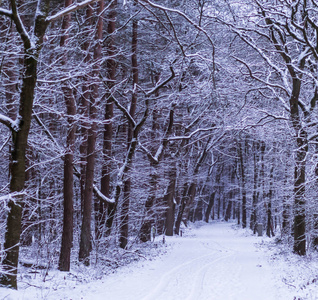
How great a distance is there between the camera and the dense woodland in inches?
417

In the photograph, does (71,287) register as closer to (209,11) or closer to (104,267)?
(104,267)

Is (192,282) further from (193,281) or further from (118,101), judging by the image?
(118,101)

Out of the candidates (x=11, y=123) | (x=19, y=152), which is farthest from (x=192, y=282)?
(x=11, y=123)

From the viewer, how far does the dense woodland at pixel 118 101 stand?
34.8 ft

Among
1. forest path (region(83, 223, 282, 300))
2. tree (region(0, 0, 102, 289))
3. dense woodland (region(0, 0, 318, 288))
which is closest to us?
tree (region(0, 0, 102, 289))

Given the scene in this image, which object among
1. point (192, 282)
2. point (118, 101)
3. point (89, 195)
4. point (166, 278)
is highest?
point (118, 101)

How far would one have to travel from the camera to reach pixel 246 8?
1622cm

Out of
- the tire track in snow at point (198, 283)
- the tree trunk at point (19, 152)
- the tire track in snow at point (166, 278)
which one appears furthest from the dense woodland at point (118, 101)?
the tire track in snow at point (198, 283)

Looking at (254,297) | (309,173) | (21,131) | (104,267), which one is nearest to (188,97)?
(309,173)

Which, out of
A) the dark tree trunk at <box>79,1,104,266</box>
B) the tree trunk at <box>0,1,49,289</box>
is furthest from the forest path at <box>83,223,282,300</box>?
the tree trunk at <box>0,1,49,289</box>

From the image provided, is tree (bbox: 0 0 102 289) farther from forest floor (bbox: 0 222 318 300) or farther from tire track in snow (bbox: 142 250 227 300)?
tire track in snow (bbox: 142 250 227 300)

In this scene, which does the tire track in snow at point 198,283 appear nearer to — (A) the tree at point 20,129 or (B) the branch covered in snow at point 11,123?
(A) the tree at point 20,129

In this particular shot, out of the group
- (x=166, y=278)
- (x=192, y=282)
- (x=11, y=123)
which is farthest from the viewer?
(x=166, y=278)

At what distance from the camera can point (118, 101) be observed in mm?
18734
